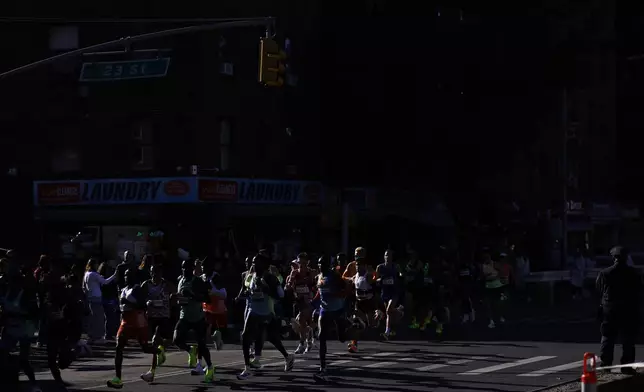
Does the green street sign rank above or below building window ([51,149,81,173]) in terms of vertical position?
above

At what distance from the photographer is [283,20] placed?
129 ft

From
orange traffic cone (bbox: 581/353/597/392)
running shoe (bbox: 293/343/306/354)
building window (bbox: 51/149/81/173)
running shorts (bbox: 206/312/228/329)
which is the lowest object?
running shoe (bbox: 293/343/306/354)

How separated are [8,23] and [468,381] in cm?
2571

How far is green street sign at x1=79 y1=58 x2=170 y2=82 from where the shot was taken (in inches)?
1071

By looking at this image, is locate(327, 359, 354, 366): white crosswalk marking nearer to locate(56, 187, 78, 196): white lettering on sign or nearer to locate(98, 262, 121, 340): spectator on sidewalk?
locate(98, 262, 121, 340): spectator on sidewalk

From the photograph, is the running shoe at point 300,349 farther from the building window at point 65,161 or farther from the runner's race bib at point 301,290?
the building window at point 65,161

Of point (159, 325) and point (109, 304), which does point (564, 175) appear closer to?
point (109, 304)

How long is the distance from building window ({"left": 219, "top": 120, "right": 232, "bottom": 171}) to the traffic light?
15.9m

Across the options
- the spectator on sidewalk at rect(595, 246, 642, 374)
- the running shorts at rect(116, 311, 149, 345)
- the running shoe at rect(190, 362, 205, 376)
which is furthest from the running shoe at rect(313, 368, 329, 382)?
the spectator on sidewalk at rect(595, 246, 642, 374)

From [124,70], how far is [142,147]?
6833 millimetres

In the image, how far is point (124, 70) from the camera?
97.3ft

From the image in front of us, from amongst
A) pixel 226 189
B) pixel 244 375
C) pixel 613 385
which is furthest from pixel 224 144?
pixel 613 385

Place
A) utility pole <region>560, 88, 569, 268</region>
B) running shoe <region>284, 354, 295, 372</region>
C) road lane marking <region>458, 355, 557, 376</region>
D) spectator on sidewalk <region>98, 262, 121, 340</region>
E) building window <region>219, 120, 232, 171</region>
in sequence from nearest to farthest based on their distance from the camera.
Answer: road lane marking <region>458, 355, 557, 376</region>, running shoe <region>284, 354, 295, 372</region>, spectator on sidewalk <region>98, 262, 121, 340</region>, building window <region>219, 120, 232, 171</region>, utility pole <region>560, 88, 569, 268</region>

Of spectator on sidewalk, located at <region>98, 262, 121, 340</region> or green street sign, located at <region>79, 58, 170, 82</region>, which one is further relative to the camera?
green street sign, located at <region>79, 58, 170, 82</region>
